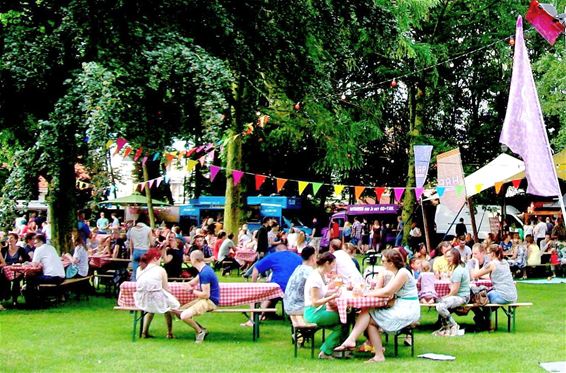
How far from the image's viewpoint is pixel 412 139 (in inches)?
1267

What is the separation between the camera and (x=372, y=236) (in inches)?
1391

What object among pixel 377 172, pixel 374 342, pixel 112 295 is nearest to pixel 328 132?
pixel 112 295

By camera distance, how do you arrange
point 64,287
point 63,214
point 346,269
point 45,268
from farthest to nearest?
point 63,214, point 64,287, point 45,268, point 346,269

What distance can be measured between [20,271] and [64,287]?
1.16m

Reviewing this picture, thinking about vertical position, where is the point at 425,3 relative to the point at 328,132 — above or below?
above

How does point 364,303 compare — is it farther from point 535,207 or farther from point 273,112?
point 535,207

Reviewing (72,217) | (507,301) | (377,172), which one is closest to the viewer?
(507,301)

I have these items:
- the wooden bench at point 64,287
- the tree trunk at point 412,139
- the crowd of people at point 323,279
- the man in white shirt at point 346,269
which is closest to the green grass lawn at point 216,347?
the crowd of people at point 323,279

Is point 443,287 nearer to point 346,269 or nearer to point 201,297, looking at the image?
point 346,269

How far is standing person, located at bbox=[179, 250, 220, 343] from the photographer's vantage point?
452 inches

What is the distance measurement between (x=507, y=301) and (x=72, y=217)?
9295 mm

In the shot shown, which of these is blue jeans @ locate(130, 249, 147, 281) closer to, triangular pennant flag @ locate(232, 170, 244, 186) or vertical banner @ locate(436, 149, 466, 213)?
vertical banner @ locate(436, 149, 466, 213)

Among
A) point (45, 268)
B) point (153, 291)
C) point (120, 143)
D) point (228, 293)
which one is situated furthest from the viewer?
point (120, 143)

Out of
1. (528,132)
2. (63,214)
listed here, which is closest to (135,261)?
(63,214)
